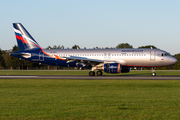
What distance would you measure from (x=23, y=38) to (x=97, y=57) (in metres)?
14.9

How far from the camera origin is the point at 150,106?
37.8 ft

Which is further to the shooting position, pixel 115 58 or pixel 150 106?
pixel 115 58

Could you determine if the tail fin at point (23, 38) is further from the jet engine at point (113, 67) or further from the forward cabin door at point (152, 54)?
the forward cabin door at point (152, 54)

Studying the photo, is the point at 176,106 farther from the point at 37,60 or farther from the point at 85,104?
the point at 37,60

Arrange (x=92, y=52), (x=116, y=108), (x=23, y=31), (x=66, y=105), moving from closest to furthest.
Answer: (x=116, y=108), (x=66, y=105), (x=92, y=52), (x=23, y=31)

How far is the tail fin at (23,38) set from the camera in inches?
1752

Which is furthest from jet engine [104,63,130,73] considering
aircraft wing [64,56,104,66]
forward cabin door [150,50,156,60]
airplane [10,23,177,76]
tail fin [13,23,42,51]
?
tail fin [13,23,42,51]

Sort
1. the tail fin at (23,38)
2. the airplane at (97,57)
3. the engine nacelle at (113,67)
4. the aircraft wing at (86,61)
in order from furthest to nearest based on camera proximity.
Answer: the tail fin at (23,38)
the airplane at (97,57)
the aircraft wing at (86,61)
the engine nacelle at (113,67)

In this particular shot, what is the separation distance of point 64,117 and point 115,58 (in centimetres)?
3024

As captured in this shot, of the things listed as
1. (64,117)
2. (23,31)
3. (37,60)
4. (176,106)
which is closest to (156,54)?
(37,60)

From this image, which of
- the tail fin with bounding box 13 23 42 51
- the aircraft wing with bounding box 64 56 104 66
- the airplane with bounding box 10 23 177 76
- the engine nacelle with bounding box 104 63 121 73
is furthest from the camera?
the tail fin with bounding box 13 23 42 51

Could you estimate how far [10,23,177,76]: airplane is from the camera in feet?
124

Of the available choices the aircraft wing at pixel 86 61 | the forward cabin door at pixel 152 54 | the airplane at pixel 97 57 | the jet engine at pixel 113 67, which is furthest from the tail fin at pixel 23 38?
the forward cabin door at pixel 152 54

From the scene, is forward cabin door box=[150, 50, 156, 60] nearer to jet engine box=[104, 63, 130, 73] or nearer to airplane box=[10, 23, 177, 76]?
airplane box=[10, 23, 177, 76]
